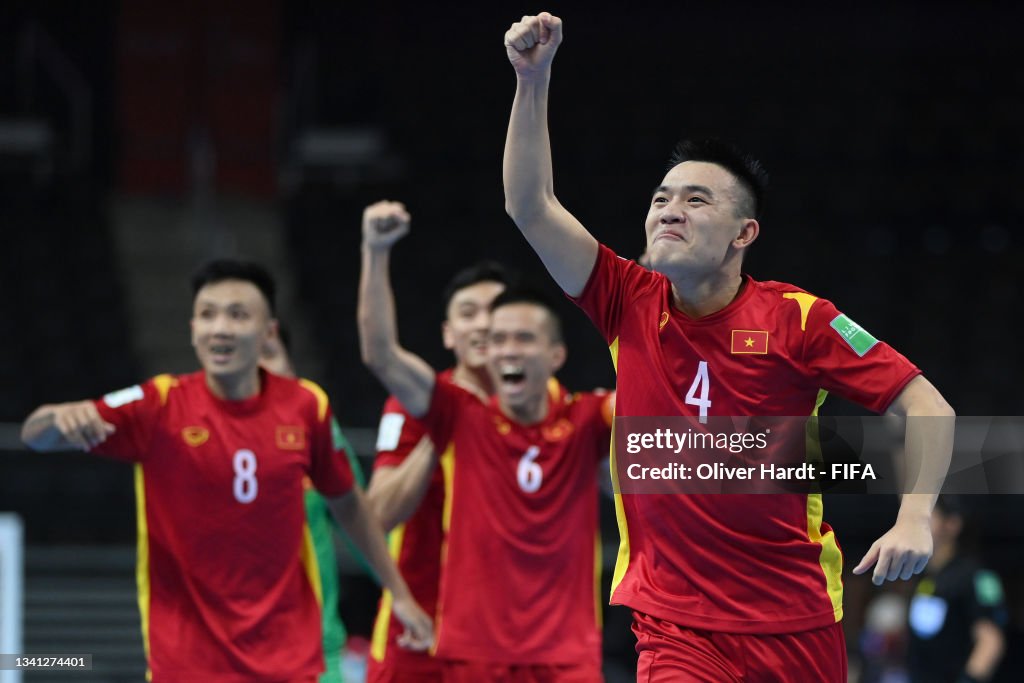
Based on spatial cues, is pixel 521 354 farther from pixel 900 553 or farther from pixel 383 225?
pixel 900 553

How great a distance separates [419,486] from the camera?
5.37 m

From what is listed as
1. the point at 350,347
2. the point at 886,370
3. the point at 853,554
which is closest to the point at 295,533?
the point at 886,370

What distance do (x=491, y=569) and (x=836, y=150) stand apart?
11992 mm

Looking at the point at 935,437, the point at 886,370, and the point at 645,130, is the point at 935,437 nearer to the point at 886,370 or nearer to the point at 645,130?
the point at 886,370

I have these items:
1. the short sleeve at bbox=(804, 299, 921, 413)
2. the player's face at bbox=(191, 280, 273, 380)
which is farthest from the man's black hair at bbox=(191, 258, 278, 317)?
the short sleeve at bbox=(804, 299, 921, 413)

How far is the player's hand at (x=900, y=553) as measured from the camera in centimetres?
337

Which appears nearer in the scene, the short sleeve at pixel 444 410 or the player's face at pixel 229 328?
the player's face at pixel 229 328

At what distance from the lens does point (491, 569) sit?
5.14 m

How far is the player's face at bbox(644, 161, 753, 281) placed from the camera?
12.7 feet

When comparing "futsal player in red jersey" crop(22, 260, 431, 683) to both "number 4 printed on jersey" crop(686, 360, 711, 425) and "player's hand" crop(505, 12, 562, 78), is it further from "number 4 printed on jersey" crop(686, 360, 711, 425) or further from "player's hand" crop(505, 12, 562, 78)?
"player's hand" crop(505, 12, 562, 78)

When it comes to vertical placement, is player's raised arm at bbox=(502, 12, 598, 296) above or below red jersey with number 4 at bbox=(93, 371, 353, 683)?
above

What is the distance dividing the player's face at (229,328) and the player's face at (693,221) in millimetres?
1877

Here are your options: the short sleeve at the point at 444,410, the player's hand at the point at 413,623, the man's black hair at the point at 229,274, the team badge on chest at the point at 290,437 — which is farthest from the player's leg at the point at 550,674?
the man's black hair at the point at 229,274

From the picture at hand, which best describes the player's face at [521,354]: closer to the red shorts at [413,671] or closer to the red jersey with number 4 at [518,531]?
the red jersey with number 4 at [518,531]
